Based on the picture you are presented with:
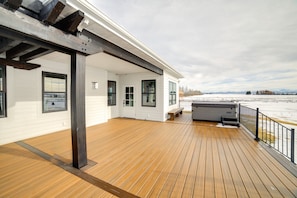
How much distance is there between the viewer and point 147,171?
224 centimetres

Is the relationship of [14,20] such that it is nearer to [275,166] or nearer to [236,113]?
[275,166]

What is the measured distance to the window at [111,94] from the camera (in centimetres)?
718

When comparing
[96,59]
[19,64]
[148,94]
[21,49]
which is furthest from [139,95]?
[21,49]

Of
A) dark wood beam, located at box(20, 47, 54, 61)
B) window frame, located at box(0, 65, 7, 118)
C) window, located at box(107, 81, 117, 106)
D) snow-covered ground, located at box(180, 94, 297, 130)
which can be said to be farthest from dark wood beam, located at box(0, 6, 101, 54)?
snow-covered ground, located at box(180, 94, 297, 130)

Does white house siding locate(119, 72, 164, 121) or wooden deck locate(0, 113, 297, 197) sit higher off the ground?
white house siding locate(119, 72, 164, 121)

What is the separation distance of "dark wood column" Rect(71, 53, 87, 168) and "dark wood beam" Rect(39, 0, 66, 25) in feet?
2.02

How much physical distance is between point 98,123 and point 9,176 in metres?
3.90

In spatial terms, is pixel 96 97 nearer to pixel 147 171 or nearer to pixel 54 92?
pixel 54 92

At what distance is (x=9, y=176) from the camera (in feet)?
6.89

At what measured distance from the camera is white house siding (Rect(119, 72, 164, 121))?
22.2ft

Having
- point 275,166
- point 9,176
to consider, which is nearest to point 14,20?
point 9,176

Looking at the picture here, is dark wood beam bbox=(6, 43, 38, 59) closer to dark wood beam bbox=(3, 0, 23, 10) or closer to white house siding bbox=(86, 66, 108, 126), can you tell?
dark wood beam bbox=(3, 0, 23, 10)

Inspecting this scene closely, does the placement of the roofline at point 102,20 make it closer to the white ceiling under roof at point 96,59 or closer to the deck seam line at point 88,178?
the white ceiling under roof at point 96,59

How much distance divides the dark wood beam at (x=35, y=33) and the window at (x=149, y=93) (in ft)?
15.6
